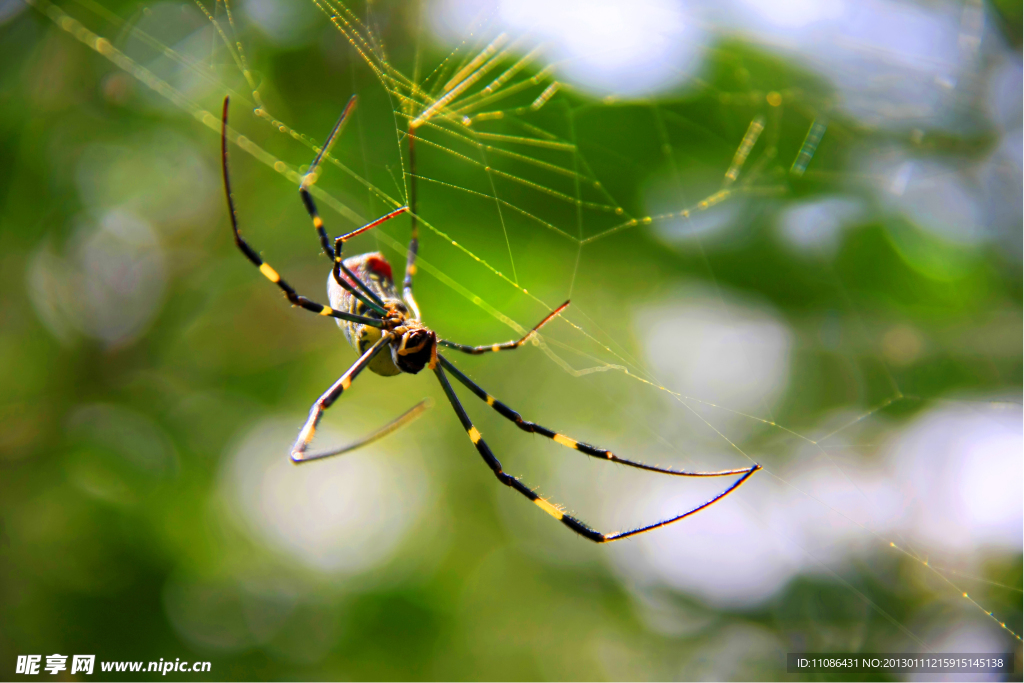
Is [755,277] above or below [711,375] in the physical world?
above

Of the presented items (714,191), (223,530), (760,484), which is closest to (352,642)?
(223,530)

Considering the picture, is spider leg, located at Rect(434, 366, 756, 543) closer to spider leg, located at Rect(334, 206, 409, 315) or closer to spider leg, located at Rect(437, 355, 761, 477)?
spider leg, located at Rect(437, 355, 761, 477)

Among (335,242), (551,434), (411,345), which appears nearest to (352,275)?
(335,242)

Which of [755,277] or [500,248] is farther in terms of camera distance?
[755,277]

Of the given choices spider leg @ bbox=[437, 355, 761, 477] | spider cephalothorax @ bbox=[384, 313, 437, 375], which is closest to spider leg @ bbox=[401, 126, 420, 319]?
spider cephalothorax @ bbox=[384, 313, 437, 375]

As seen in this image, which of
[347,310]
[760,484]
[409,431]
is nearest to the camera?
[347,310]

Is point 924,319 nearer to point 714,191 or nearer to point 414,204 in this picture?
point 714,191

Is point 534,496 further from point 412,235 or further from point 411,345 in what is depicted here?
point 412,235
